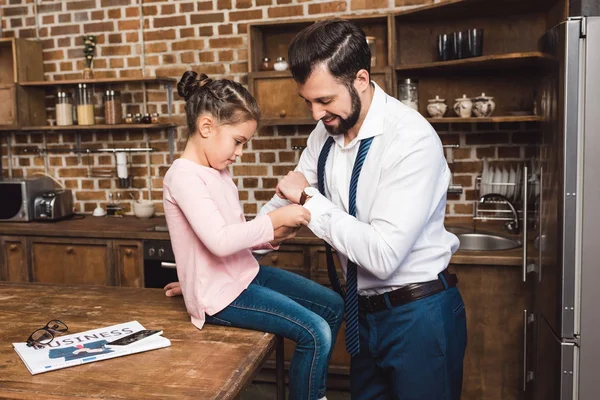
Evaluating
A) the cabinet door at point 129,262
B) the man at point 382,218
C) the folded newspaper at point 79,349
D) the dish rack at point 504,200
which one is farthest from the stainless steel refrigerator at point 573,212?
the cabinet door at point 129,262

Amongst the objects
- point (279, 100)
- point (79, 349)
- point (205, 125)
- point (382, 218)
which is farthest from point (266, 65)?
point (79, 349)

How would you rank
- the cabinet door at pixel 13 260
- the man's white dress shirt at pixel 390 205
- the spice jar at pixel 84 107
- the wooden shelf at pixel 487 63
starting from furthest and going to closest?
1. the spice jar at pixel 84 107
2. the cabinet door at pixel 13 260
3. the wooden shelf at pixel 487 63
4. the man's white dress shirt at pixel 390 205

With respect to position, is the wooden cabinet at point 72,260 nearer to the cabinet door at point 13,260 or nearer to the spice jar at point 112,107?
the cabinet door at point 13,260

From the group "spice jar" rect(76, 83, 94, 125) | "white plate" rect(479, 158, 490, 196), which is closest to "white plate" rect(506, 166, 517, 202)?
"white plate" rect(479, 158, 490, 196)

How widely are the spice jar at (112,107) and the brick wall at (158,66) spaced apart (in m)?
0.18

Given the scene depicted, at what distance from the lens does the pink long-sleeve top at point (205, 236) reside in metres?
1.81

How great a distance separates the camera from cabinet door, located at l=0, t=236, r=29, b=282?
4.00 meters

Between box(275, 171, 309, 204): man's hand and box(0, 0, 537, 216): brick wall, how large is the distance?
195 cm

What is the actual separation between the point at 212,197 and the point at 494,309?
185cm

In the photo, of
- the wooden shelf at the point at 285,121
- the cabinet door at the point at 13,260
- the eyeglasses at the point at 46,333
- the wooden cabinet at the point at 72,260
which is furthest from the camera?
the cabinet door at the point at 13,260

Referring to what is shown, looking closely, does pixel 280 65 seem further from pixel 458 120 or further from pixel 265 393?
pixel 265 393

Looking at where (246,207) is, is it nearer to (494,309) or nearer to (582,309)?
(494,309)

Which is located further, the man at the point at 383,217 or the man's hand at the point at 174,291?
the man's hand at the point at 174,291

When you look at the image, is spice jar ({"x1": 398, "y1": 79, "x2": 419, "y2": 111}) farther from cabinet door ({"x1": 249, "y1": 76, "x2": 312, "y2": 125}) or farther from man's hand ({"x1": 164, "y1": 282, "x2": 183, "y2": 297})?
man's hand ({"x1": 164, "y1": 282, "x2": 183, "y2": 297})
